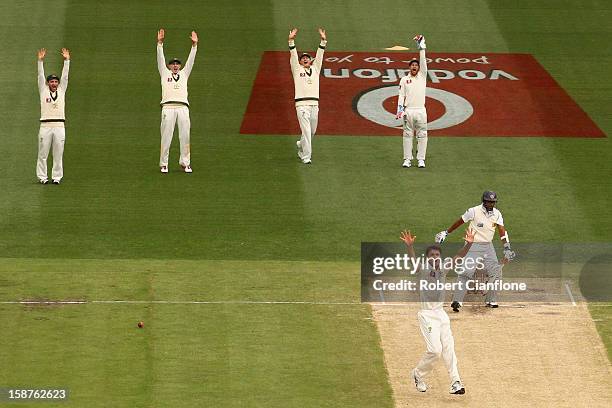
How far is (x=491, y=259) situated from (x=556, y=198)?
6.12 meters

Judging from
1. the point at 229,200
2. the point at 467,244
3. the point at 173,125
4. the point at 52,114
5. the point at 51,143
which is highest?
the point at 173,125

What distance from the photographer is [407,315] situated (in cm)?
2438

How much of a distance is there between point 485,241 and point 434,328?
375 centimetres

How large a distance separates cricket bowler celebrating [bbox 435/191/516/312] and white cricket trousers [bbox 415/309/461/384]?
3219 millimetres

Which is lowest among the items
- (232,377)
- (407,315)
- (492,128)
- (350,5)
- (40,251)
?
(232,377)

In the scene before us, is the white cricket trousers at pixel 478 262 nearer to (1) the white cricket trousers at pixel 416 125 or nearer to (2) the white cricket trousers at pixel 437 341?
(2) the white cricket trousers at pixel 437 341

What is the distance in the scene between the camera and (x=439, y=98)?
35594 mm

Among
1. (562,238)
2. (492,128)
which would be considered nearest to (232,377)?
(562,238)

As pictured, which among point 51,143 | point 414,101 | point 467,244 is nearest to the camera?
point 467,244

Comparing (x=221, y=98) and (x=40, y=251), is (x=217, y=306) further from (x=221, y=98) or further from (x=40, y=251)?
(x=221, y=98)

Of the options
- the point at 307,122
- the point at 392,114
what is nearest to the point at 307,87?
the point at 307,122

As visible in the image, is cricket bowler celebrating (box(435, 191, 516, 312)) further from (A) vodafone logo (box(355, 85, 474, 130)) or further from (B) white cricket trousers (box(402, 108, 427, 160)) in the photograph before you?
(A) vodafone logo (box(355, 85, 474, 130))

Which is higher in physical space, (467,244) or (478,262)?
(478,262)

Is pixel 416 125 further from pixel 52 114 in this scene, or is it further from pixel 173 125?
pixel 52 114
